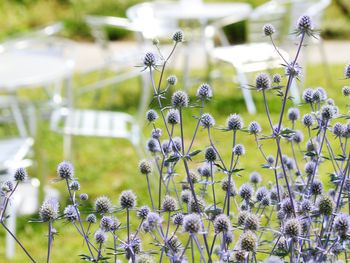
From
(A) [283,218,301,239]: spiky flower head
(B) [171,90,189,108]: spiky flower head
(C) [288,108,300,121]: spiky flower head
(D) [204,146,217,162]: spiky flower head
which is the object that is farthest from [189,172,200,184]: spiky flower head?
(A) [283,218,301,239]: spiky flower head

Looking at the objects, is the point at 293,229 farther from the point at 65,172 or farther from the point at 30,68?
the point at 30,68

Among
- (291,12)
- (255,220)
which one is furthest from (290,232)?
(291,12)

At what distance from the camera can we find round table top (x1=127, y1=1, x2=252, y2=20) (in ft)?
24.7

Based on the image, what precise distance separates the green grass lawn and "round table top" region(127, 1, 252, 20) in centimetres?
80

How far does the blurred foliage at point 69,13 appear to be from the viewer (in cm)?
1105

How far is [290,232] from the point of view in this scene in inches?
51.0

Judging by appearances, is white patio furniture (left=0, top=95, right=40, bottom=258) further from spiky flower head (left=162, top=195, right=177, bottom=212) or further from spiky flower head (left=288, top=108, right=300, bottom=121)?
spiky flower head (left=162, top=195, right=177, bottom=212)

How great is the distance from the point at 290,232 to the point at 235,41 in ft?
31.1

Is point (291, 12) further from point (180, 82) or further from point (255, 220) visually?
point (255, 220)

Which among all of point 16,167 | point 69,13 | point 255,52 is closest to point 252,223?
point 16,167

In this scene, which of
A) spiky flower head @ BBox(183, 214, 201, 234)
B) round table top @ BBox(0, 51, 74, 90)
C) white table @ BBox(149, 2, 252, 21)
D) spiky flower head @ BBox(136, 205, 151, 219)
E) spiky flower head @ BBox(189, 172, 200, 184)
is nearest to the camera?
spiky flower head @ BBox(183, 214, 201, 234)

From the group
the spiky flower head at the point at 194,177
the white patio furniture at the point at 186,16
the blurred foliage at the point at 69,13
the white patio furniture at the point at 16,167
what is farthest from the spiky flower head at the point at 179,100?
the blurred foliage at the point at 69,13

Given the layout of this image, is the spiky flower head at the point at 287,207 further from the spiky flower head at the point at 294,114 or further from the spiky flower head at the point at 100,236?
the spiky flower head at the point at 294,114

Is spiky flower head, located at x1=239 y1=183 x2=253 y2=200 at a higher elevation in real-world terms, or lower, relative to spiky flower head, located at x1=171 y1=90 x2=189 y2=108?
lower
